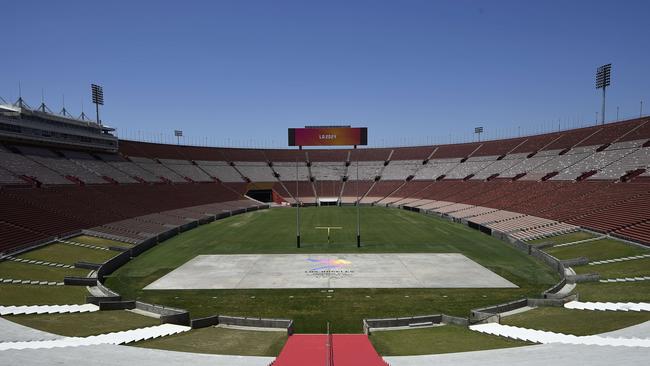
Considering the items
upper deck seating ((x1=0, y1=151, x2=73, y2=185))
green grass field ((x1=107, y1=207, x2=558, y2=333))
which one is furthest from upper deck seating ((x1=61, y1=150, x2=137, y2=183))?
green grass field ((x1=107, y1=207, x2=558, y2=333))

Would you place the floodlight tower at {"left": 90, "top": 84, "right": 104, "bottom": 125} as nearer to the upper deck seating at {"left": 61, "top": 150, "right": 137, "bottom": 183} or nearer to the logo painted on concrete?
the upper deck seating at {"left": 61, "top": 150, "right": 137, "bottom": 183}

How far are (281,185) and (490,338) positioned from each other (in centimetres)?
7776

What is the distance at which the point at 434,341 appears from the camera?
16.3m

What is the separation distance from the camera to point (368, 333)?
1772 centimetres

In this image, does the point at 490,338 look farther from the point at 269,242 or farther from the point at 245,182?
the point at 245,182

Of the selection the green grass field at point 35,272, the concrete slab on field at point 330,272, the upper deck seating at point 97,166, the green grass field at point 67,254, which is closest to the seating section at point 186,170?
the upper deck seating at point 97,166

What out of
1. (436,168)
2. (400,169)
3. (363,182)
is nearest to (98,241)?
(363,182)

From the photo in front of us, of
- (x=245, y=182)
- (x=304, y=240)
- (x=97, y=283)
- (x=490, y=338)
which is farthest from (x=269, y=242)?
(x=245, y=182)

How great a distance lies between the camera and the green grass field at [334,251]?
2194 cm

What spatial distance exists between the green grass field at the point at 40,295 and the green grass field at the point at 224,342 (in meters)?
9.19

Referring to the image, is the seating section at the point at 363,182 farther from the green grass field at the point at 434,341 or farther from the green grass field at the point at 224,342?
the green grass field at the point at 224,342

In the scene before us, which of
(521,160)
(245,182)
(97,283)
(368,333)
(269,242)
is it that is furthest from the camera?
(245,182)

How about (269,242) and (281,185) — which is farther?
(281,185)

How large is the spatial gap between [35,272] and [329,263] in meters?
20.6
